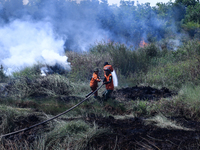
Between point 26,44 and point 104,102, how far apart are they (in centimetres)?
892

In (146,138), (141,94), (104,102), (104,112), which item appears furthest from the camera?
(141,94)

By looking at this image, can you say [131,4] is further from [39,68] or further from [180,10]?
[39,68]

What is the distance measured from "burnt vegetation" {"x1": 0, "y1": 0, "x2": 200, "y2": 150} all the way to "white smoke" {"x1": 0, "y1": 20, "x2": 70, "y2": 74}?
0.75 m

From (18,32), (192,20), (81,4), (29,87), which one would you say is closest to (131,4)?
(192,20)

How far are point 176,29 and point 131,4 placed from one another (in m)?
7.82

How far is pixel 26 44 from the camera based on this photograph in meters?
13.5

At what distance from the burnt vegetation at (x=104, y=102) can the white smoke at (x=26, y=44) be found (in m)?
0.75

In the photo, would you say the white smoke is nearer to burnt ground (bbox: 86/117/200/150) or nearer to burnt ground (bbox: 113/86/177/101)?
burnt ground (bbox: 113/86/177/101)

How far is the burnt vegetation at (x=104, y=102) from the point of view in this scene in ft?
11.3

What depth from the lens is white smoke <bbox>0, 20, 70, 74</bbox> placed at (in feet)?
36.6

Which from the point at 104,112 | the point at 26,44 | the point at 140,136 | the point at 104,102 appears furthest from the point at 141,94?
the point at 26,44

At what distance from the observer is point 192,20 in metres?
23.7

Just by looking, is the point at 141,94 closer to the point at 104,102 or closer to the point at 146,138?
the point at 104,102

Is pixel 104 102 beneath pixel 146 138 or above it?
above
